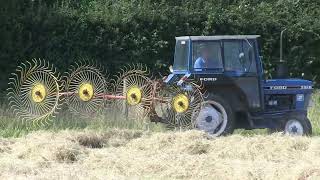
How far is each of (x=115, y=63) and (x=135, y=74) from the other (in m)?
5.89

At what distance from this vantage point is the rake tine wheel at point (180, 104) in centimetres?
1070

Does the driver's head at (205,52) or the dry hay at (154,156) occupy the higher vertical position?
the driver's head at (205,52)

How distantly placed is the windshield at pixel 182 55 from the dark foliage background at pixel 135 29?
5418 millimetres

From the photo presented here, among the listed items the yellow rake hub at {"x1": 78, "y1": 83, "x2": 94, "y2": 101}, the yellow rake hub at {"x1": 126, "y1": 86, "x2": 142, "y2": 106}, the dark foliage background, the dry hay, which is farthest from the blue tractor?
the dark foliage background

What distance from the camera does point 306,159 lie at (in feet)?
25.4

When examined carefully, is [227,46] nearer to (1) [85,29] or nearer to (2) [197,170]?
(2) [197,170]

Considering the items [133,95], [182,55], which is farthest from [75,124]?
[182,55]

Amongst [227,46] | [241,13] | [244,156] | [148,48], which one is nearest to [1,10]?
[148,48]

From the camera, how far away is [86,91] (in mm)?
10750

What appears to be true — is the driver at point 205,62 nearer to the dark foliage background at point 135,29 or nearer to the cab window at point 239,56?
the cab window at point 239,56

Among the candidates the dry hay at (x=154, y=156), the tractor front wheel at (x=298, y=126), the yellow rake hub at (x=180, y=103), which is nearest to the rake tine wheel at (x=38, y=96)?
the dry hay at (x=154, y=156)

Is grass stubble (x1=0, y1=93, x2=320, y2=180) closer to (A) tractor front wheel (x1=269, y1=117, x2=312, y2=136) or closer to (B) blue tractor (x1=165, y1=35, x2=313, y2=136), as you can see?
(B) blue tractor (x1=165, y1=35, x2=313, y2=136)

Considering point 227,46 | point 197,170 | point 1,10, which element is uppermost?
point 1,10

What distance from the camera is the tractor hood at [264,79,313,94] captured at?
38.4 feet
